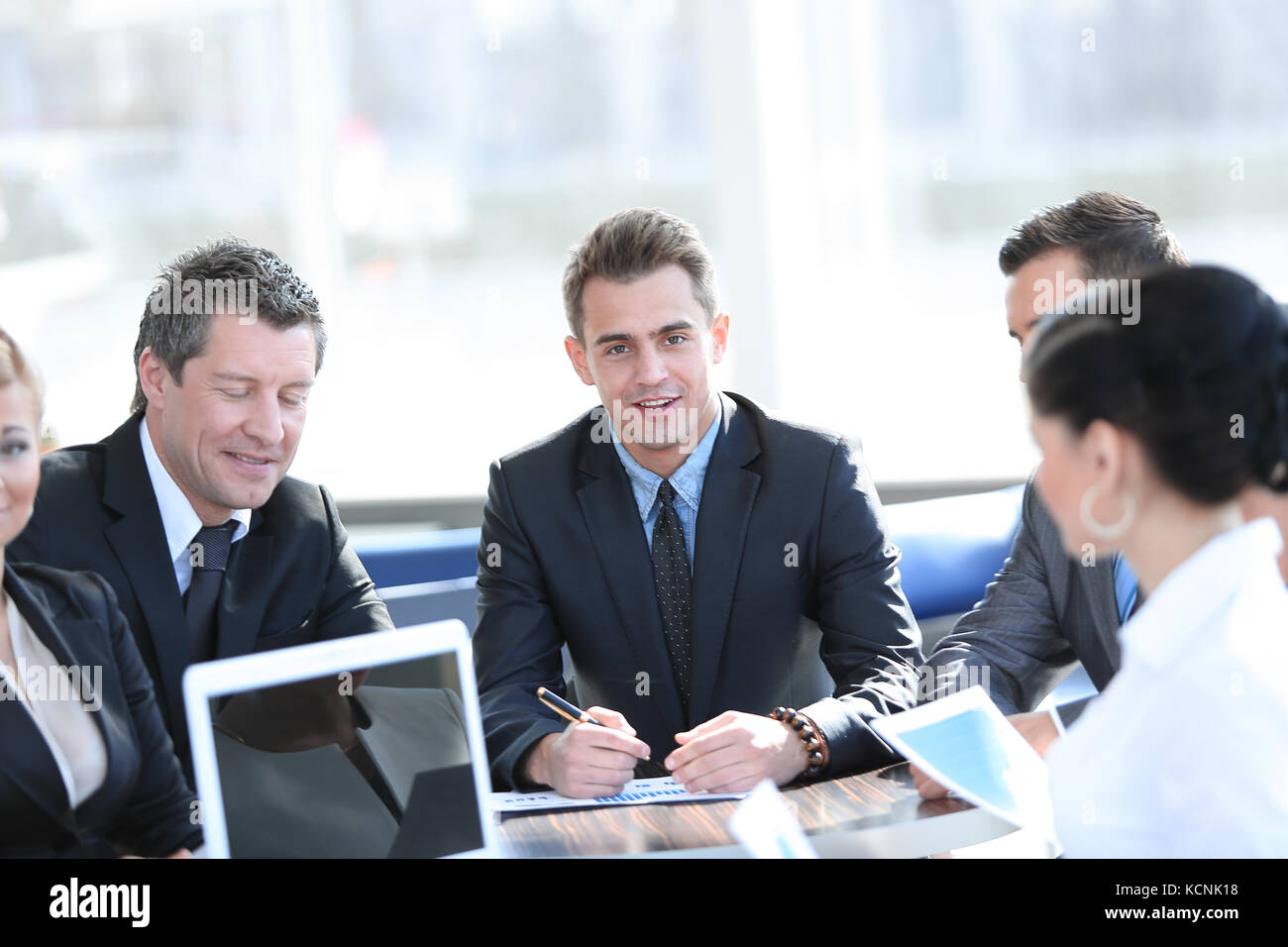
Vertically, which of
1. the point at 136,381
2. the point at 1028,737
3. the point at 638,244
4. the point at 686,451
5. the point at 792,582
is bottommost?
the point at 1028,737

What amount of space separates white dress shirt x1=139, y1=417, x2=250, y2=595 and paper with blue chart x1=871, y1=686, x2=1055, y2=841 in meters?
0.95

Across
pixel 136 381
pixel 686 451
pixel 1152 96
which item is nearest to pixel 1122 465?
pixel 686 451

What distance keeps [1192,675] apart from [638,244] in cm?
134

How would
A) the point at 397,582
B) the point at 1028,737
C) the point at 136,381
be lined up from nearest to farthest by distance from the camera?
1. the point at 1028,737
2. the point at 136,381
3. the point at 397,582

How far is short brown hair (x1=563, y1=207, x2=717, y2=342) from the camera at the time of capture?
229 centimetres

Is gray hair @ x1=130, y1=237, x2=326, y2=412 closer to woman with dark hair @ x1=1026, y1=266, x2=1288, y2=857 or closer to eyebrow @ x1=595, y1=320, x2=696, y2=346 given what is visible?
eyebrow @ x1=595, y1=320, x2=696, y2=346

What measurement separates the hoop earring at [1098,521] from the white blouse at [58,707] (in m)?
1.04

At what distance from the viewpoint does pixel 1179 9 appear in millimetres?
4109

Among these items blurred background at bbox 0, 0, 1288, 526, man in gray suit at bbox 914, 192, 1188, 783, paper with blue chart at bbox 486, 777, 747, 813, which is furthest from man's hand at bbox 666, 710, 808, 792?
blurred background at bbox 0, 0, 1288, 526

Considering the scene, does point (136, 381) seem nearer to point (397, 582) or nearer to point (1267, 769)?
point (397, 582)

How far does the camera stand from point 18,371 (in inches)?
54.6

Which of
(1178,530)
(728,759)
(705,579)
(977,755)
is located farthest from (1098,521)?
(705,579)

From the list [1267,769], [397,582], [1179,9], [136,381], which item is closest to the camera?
[1267,769]

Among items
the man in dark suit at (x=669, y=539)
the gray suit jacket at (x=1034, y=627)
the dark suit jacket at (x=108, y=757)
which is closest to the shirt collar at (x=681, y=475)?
the man in dark suit at (x=669, y=539)
